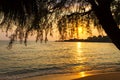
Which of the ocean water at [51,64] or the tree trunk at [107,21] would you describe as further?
the ocean water at [51,64]

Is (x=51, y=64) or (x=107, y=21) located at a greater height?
(x=107, y=21)

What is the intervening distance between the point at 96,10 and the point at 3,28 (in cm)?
220

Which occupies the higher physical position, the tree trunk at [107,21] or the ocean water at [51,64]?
the tree trunk at [107,21]

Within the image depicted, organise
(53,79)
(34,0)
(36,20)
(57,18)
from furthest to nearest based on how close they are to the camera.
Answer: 1. (53,79)
2. (57,18)
3. (36,20)
4. (34,0)

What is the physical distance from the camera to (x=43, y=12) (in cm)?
728

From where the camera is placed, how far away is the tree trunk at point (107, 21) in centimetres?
749

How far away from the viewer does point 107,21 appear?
24.7 ft

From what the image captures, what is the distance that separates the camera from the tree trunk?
24.6 ft

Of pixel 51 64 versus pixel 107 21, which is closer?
pixel 107 21

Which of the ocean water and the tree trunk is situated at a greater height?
the tree trunk

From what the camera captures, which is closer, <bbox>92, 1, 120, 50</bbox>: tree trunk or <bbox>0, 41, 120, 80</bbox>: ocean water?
<bbox>92, 1, 120, 50</bbox>: tree trunk

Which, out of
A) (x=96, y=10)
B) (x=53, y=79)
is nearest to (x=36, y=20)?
(x=96, y=10)

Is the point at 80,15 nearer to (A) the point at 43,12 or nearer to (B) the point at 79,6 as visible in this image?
(B) the point at 79,6

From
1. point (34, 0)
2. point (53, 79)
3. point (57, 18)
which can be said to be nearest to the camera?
point (34, 0)
